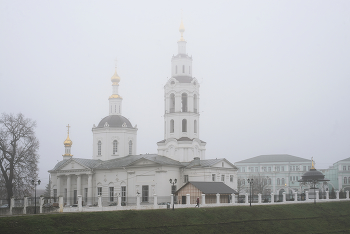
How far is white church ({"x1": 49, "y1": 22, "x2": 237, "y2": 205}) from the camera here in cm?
4225

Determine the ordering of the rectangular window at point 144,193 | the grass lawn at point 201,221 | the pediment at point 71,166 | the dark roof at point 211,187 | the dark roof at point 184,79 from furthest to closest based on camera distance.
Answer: the pediment at point 71,166 < the dark roof at point 184,79 < the rectangular window at point 144,193 < the dark roof at point 211,187 < the grass lawn at point 201,221

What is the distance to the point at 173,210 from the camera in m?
30.9

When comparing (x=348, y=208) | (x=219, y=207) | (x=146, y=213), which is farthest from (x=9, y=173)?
(x=348, y=208)

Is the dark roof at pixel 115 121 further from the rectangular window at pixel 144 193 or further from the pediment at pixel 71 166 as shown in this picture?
the rectangular window at pixel 144 193

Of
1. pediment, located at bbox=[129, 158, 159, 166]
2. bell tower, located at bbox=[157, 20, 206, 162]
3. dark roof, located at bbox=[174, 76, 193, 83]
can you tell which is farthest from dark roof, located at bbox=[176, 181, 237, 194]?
dark roof, located at bbox=[174, 76, 193, 83]

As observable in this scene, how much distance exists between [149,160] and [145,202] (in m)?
3.92

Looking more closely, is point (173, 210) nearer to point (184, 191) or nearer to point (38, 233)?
point (184, 191)

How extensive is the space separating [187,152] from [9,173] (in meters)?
16.9

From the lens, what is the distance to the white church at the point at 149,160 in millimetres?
42250

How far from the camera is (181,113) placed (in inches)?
1812

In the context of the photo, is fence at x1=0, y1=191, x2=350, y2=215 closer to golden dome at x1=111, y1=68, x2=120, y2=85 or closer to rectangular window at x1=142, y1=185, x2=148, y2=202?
rectangular window at x1=142, y1=185, x2=148, y2=202

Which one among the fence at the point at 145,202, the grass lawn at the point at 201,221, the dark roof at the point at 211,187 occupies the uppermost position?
the dark roof at the point at 211,187

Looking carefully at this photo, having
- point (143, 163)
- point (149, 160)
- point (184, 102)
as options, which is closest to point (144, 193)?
point (143, 163)

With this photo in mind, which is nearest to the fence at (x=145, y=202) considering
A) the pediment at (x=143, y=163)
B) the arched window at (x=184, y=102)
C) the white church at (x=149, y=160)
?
the white church at (x=149, y=160)
